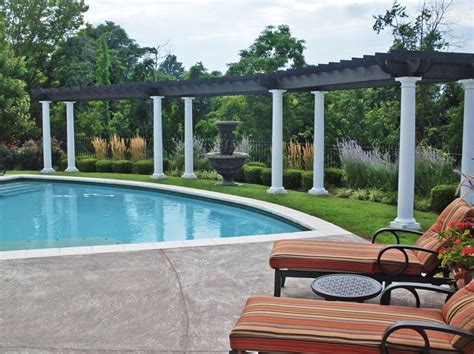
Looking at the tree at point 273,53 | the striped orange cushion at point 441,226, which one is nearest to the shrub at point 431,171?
the striped orange cushion at point 441,226

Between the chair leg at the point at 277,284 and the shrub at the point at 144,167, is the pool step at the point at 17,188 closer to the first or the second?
the shrub at the point at 144,167

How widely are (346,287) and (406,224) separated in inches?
188

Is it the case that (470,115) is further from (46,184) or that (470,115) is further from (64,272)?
(46,184)

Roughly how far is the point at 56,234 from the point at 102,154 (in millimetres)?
11205

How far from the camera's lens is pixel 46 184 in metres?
18.1

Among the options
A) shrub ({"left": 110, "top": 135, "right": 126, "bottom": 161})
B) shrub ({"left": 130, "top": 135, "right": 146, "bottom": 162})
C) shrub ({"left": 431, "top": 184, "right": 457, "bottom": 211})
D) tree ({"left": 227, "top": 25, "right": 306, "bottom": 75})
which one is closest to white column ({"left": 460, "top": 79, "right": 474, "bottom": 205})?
shrub ({"left": 431, "top": 184, "right": 457, "bottom": 211})

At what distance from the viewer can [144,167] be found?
1944 centimetres

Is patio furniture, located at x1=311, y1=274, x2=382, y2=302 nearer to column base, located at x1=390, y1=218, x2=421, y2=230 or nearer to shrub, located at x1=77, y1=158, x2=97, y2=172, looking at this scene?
column base, located at x1=390, y1=218, x2=421, y2=230

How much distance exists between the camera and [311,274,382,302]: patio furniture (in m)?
4.65

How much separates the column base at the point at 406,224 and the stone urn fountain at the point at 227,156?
6646mm

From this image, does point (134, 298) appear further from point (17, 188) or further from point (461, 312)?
point (17, 188)

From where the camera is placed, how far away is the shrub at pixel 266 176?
15813 millimetres

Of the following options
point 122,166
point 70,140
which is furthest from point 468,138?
point 70,140

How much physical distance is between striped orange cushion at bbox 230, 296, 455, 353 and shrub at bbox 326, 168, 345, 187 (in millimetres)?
10518
